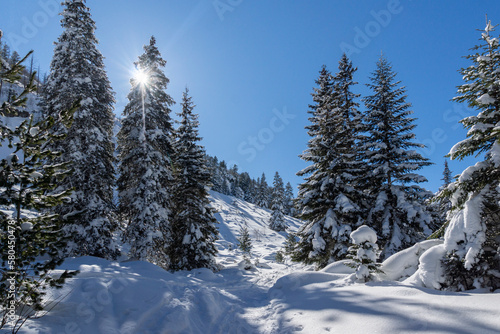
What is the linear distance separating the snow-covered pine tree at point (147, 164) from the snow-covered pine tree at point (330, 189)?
8.59 meters

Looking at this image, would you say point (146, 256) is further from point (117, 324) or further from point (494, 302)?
point (494, 302)

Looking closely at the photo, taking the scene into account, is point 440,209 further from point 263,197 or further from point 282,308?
point 263,197

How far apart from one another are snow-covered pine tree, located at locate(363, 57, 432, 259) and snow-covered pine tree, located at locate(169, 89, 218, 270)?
35.4 feet

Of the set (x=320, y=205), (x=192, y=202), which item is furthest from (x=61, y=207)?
(x=320, y=205)

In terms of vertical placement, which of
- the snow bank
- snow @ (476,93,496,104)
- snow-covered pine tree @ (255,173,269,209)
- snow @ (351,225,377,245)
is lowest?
the snow bank

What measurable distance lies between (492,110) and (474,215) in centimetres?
300

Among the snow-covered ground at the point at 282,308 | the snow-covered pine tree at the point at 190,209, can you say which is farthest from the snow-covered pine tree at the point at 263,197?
the snow-covered ground at the point at 282,308

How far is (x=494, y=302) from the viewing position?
430 cm

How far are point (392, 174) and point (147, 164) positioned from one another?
48.2ft

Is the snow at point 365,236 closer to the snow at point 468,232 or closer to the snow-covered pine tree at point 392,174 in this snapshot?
the snow at point 468,232

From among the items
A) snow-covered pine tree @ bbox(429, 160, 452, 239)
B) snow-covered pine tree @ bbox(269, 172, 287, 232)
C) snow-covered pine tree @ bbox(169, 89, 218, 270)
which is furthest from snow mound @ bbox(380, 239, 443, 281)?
snow-covered pine tree @ bbox(269, 172, 287, 232)

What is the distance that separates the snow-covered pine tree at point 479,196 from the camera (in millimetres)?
5738

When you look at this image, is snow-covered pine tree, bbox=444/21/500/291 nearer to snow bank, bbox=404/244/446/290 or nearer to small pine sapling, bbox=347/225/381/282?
snow bank, bbox=404/244/446/290

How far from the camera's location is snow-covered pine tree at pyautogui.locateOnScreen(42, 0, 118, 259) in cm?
1255
